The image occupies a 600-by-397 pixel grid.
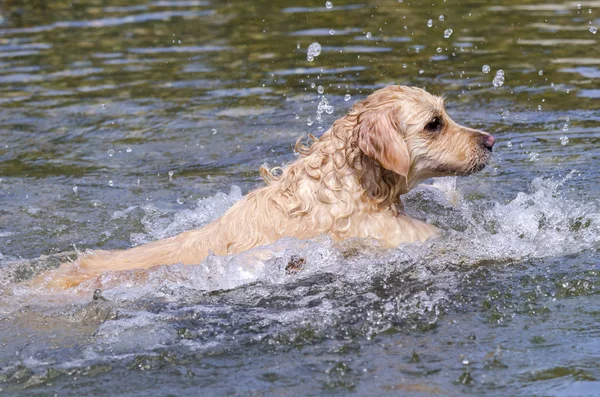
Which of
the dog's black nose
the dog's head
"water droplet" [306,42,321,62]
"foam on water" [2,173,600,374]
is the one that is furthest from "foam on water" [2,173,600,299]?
"water droplet" [306,42,321,62]

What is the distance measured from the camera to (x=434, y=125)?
268 inches

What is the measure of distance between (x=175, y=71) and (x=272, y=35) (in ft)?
6.74

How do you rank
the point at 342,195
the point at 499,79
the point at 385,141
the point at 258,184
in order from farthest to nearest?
1. the point at 499,79
2. the point at 258,184
3. the point at 342,195
4. the point at 385,141

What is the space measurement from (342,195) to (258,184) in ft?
9.20

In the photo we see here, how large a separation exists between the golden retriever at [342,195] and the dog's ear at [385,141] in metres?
0.09

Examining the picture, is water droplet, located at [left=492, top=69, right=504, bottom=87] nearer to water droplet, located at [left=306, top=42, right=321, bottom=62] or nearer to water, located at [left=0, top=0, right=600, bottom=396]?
water, located at [left=0, top=0, right=600, bottom=396]

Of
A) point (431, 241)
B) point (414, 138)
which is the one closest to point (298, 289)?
point (431, 241)

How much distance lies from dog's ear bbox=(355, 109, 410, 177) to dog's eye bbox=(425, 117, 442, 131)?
0.93ft

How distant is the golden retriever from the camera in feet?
22.1

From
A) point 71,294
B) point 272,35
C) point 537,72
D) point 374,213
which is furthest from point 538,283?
point 272,35

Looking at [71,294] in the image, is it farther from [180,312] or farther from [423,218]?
[423,218]

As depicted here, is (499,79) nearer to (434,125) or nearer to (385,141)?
(434,125)

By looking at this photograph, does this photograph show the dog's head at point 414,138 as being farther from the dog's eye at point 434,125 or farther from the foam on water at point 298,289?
the foam on water at point 298,289

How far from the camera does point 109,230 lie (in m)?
8.57
